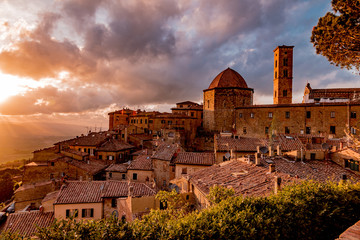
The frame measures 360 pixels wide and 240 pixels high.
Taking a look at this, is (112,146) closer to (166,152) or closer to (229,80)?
(166,152)

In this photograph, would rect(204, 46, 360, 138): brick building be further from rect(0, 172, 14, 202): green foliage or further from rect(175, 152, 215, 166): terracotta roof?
rect(0, 172, 14, 202): green foliage

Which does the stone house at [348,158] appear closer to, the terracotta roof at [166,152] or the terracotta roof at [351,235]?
the terracotta roof at [351,235]

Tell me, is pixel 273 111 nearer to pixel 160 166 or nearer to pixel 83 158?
pixel 160 166

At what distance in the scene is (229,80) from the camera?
45156 mm

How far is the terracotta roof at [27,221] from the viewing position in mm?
16859

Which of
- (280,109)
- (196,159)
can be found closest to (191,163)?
(196,159)

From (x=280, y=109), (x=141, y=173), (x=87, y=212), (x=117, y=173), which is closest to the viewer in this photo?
(x=87, y=212)

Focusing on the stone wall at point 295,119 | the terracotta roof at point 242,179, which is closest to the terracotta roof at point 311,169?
the terracotta roof at point 242,179

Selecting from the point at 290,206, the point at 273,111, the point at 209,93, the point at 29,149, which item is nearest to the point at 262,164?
the point at 290,206

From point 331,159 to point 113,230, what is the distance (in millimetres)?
20538

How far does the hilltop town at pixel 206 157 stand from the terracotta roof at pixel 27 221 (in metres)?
0.08

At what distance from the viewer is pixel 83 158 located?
36.8 m

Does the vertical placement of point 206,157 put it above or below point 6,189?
above

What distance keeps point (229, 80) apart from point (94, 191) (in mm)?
35549
